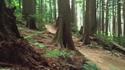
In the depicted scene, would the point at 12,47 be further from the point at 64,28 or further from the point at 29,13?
the point at 29,13

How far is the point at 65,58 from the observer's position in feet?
28.6

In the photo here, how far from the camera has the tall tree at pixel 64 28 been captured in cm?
1095

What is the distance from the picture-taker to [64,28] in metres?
11.1

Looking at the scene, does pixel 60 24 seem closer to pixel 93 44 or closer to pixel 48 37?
pixel 48 37

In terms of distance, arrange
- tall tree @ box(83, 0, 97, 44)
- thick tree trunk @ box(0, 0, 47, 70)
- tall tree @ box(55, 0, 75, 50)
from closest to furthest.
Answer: thick tree trunk @ box(0, 0, 47, 70) → tall tree @ box(55, 0, 75, 50) → tall tree @ box(83, 0, 97, 44)

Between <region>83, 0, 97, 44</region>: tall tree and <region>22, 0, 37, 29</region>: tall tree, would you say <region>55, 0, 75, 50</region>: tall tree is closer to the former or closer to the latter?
<region>83, 0, 97, 44</region>: tall tree

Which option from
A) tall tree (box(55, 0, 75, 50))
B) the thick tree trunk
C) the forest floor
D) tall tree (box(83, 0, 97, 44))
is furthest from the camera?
tall tree (box(83, 0, 97, 44))

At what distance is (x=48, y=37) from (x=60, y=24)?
84.5 inches

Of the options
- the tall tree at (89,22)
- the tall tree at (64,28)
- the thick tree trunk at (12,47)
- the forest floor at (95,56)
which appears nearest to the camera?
the thick tree trunk at (12,47)

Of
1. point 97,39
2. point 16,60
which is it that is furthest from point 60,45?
point 97,39

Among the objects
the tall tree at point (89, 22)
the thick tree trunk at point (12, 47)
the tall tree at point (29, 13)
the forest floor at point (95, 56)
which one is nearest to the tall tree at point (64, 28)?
the forest floor at point (95, 56)

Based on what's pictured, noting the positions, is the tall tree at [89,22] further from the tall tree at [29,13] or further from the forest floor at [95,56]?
the tall tree at [29,13]

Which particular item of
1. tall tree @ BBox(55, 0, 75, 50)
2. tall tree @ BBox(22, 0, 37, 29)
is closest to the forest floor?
tall tree @ BBox(55, 0, 75, 50)

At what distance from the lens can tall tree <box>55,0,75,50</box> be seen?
11.0 meters
